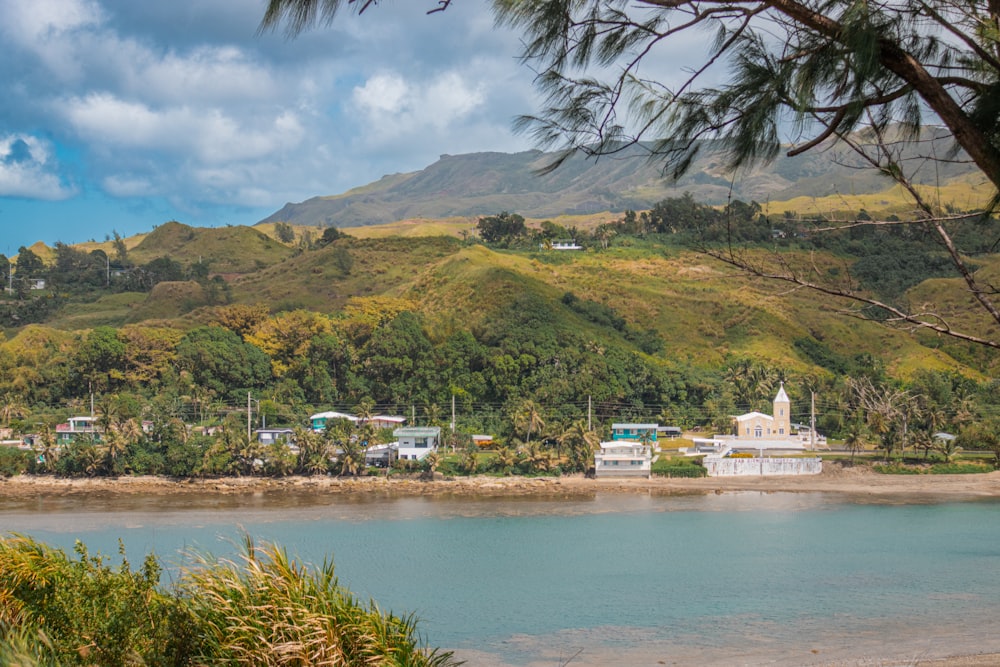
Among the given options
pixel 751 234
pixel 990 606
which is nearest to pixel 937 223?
pixel 990 606

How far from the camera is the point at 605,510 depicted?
2430 centimetres

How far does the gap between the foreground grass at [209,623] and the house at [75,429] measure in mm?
27337

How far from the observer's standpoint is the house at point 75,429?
102ft

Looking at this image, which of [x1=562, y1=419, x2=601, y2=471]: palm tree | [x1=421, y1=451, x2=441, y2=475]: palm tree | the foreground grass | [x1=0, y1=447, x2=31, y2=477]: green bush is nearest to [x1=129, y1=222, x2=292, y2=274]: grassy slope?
[x1=0, y1=447, x2=31, y2=477]: green bush

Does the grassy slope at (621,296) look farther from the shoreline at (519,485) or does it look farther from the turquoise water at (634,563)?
the turquoise water at (634,563)

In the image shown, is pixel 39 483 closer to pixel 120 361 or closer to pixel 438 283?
pixel 120 361

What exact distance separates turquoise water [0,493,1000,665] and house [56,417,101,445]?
19.4ft

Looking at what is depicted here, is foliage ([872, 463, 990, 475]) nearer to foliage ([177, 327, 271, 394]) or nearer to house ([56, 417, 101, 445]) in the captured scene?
foliage ([177, 327, 271, 394])

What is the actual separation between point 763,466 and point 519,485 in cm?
810

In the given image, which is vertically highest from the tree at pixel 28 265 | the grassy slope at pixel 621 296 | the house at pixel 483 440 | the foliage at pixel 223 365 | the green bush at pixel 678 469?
the tree at pixel 28 265

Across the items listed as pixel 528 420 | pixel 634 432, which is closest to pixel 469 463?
pixel 528 420

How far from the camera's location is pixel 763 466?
3016 cm

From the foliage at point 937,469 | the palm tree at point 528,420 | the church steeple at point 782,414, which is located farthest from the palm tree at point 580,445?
the foliage at point 937,469

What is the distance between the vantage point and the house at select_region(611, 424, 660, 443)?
33188mm
